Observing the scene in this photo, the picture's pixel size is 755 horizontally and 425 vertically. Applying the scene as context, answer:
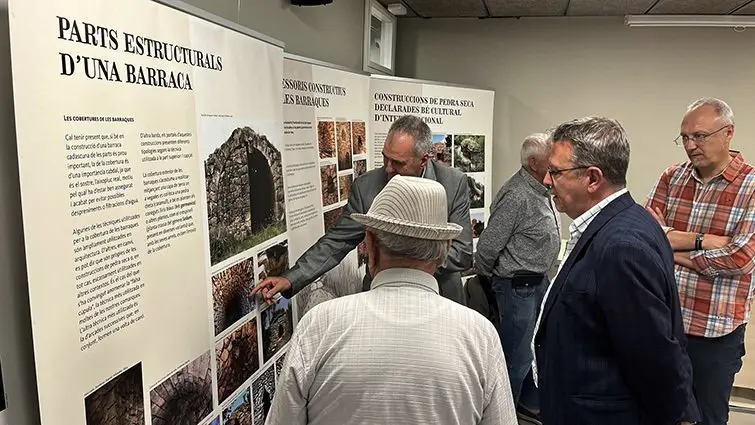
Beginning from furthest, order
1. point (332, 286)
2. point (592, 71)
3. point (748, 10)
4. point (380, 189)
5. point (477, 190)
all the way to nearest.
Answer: point (592, 71) → point (477, 190) → point (748, 10) → point (332, 286) → point (380, 189)

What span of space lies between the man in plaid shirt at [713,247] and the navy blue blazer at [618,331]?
0.83 m

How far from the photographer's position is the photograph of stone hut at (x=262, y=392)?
82.1 inches

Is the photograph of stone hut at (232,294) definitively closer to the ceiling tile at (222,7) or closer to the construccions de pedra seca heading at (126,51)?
the construccions de pedra seca heading at (126,51)

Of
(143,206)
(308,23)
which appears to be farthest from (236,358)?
(308,23)

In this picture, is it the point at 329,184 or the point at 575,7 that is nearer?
the point at 329,184

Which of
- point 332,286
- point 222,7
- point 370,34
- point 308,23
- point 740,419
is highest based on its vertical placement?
point 370,34

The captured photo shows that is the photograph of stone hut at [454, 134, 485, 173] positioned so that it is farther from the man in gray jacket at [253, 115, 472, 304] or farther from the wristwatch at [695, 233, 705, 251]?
the wristwatch at [695, 233, 705, 251]

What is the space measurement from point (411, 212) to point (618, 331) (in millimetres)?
718

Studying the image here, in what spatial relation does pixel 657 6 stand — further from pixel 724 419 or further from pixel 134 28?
pixel 134 28

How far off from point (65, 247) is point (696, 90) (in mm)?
5118

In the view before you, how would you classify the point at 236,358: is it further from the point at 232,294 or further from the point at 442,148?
the point at 442,148

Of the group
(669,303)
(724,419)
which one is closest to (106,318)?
(669,303)

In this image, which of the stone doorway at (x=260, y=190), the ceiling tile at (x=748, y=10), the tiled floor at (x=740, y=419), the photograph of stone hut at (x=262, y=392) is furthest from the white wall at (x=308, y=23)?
the ceiling tile at (x=748, y=10)

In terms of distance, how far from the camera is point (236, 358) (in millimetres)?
1920
